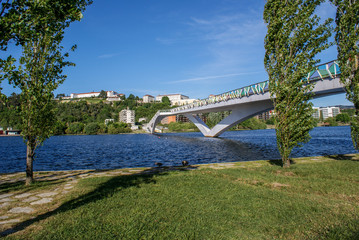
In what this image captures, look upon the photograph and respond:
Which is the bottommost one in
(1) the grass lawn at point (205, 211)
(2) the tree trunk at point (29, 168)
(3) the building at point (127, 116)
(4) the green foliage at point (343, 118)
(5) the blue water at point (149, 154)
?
(5) the blue water at point (149, 154)

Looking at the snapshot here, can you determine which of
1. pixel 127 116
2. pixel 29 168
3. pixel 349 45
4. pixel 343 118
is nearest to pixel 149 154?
pixel 29 168

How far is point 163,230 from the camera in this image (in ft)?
13.2

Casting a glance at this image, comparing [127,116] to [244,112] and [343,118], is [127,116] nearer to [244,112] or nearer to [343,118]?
[244,112]

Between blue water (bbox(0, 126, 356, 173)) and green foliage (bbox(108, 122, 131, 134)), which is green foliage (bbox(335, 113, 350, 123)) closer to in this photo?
blue water (bbox(0, 126, 356, 173))

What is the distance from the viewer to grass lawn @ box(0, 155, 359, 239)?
12.9ft

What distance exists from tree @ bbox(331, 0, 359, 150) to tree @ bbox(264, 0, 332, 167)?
1.19 m

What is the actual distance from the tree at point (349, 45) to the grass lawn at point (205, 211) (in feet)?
17.4

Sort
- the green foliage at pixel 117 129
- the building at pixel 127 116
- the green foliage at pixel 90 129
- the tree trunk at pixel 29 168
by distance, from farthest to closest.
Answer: the building at pixel 127 116
the green foliage at pixel 117 129
the green foliage at pixel 90 129
the tree trunk at pixel 29 168

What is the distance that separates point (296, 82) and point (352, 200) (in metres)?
6.53

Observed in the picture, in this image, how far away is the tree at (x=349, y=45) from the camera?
10805 mm

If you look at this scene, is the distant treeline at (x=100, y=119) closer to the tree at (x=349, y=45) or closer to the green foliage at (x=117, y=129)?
the green foliage at (x=117, y=129)

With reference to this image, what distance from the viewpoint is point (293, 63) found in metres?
10.8

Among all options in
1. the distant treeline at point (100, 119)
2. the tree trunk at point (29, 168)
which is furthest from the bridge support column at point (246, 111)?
the distant treeline at point (100, 119)

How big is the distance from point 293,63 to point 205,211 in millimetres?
9088
